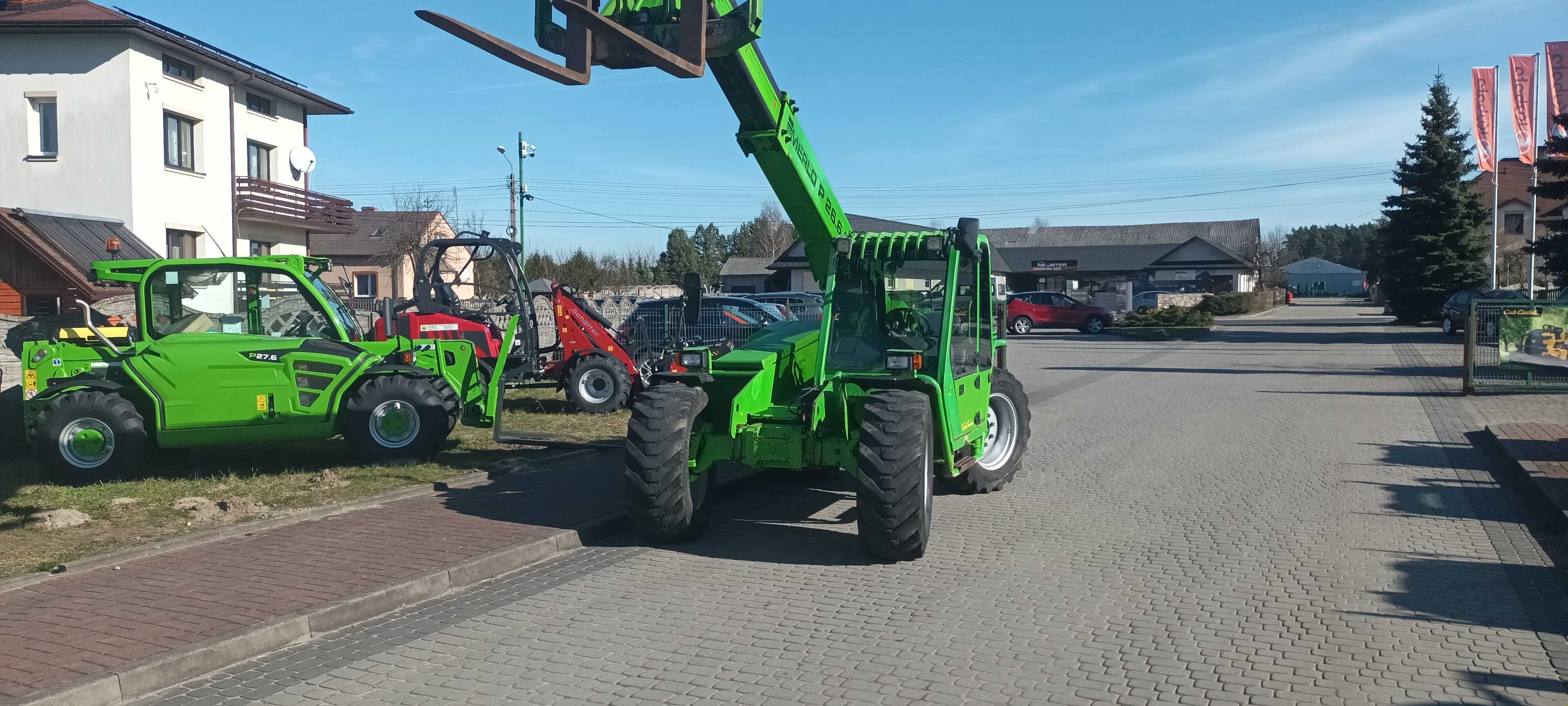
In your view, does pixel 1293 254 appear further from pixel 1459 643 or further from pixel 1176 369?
pixel 1459 643

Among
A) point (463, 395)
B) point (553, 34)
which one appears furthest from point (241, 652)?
point (463, 395)

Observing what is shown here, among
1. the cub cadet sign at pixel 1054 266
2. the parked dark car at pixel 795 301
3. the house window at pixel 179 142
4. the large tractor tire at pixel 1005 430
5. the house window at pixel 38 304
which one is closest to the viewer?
the large tractor tire at pixel 1005 430

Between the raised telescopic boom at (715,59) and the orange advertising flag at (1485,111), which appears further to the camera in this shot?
the orange advertising flag at (1485,111)

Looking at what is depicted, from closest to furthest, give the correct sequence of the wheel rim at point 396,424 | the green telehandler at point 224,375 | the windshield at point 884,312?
1. the windshield at point 884,312
2. the green telehandler at point 224,375
3. the wheel rim at point 396,424

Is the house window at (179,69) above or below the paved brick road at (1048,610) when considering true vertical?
above

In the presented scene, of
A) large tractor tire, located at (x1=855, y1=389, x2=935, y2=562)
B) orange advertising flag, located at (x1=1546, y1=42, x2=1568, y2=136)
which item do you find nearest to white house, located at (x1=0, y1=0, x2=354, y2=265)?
large tractor tire, located at (x1=855, y1=389, x2=935, y2=562)

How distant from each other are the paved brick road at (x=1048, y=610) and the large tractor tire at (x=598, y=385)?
5694 mm

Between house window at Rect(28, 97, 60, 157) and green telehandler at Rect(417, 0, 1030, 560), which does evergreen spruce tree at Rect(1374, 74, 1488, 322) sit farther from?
house window at Rect(28, 97, 60, 157)

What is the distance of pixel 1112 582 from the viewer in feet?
23.4

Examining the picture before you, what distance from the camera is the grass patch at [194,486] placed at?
789 cm

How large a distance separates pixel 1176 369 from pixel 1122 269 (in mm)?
55108

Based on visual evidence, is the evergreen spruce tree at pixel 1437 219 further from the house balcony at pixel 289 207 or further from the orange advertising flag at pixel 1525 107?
the house balcony at pixel 289 207

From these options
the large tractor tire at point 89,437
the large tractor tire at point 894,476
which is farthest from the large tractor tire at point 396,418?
the large tractor tire at point 894,476

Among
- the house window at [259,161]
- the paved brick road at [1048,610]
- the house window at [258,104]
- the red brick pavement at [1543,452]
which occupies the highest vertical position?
the house window at [258,104]
